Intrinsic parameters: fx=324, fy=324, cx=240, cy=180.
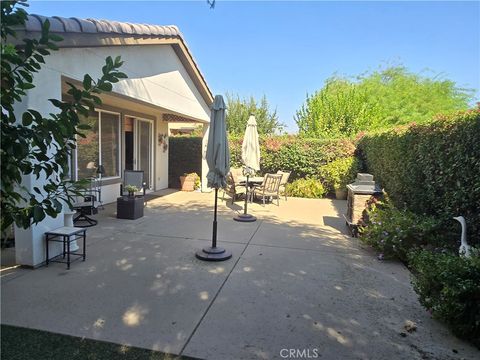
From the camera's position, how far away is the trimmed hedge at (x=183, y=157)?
567 inches

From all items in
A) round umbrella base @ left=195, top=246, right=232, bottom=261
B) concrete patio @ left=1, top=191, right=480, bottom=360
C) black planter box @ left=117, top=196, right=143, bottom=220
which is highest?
black planter box @ left=117, top=196, right=143, bottom=220

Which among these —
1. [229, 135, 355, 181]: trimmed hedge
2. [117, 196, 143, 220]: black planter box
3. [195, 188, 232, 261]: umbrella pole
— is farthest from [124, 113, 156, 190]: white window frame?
[195, 188, 232, 261]: umbrella pole

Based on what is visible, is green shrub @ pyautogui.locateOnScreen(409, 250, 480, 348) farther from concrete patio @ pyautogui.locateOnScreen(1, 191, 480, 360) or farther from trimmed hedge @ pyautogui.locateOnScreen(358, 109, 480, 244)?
trimmed hedge @ pyautogui.locateOnScreen(358, 109, 480, 244)

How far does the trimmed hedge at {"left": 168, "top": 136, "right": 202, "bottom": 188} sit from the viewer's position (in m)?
14.4

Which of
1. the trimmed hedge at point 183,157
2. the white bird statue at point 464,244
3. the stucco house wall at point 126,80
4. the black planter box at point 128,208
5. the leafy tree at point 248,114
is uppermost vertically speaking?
the leafy tree at point 248,114

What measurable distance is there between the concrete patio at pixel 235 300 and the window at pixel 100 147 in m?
3.21

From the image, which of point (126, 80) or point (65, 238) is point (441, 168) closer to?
point (65, 238)

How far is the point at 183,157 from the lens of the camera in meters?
14.6

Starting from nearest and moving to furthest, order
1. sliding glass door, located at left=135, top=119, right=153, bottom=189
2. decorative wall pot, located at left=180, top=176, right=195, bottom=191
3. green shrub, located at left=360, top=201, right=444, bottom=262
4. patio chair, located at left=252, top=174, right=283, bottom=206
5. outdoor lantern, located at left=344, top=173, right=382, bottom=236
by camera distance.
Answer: green shrub, located at left=360, top=201, right=444, bottom=262 < outdoor lantern, located at left=344, top=173, right=382, bottom=236 < patio chair, located at left=252, top=174, right=283, bottom=206 < sliding glass door, located at left=135, top=119, right=153, bottom=189 < decorative wall pot, located at left=180, top=176, right=195, bottom=191

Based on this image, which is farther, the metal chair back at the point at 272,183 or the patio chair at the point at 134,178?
the metal chair back at the point at 272,183

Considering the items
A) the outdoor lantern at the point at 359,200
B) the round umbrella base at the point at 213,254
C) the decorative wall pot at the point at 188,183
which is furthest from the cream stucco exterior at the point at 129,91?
the outdoor lantern at the point at 359,200

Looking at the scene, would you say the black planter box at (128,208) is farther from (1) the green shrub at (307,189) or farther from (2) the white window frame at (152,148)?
(1) the green shrub at (307,189)

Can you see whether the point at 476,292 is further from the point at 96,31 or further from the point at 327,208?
the point at 327,208

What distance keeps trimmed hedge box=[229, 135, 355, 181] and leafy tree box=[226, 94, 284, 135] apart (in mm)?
15215
